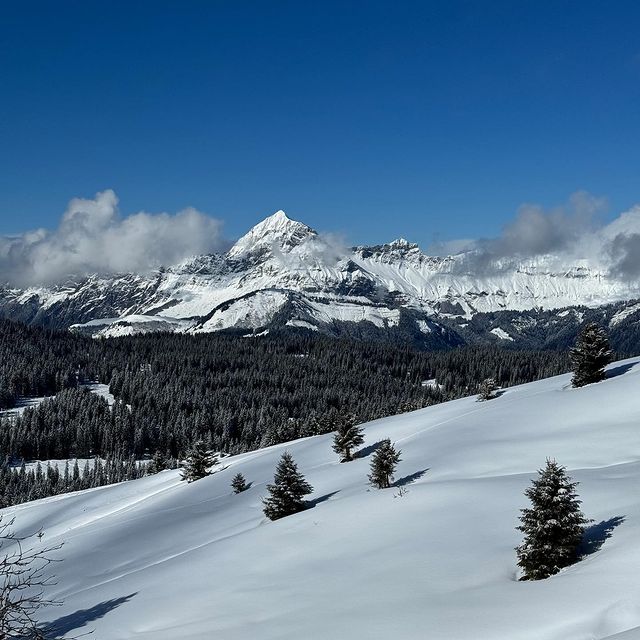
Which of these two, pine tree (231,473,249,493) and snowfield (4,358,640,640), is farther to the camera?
pine tree (231,473,249,493)

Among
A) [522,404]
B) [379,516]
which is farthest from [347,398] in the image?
[379,516]

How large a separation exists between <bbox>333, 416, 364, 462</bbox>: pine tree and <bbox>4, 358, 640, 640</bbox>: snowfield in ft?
6.01

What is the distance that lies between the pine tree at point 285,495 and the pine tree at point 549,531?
59.9ft

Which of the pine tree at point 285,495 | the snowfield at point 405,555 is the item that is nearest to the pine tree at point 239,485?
the snowfield at point 405,555

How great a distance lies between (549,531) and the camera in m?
16.9

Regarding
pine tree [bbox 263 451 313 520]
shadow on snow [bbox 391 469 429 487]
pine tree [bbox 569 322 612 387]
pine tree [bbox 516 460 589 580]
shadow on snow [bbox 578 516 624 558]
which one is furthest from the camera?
pine tree [bbox 569 322 612 387]

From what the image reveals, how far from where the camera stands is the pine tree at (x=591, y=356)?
5241 cm

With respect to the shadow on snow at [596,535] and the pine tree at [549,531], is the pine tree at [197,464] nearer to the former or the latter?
the shadow on snow at [596,535]

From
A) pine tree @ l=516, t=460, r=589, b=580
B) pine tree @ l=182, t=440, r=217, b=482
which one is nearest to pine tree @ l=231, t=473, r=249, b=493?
pine tree @ l=182, t=440, r=217, b=482

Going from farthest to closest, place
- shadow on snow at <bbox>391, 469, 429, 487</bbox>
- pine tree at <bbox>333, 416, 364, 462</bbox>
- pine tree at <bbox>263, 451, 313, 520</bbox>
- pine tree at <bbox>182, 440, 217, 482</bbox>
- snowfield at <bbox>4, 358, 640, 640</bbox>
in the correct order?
pine tree at <bbox>182, 440, 217, 482</bbox> < pine tree at <bbox>333, 416, 364, 462</bbox> < pine tree at <bbox>263, 451, 313, 520</bbox> < shadow on snow at <bbox>391, 469, 429, 487</bbox> < snowfield at <bbox>4, 358, 640, 640</bbox>

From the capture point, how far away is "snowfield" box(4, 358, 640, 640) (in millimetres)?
13781

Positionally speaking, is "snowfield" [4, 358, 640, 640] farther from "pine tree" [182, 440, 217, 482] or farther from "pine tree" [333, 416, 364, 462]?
"pine tree" [182, 440, 217, 482]

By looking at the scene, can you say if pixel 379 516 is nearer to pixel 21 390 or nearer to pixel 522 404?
pixel 522 404

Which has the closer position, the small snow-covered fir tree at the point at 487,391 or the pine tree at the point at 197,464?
the pine tree at the point at 197,464
